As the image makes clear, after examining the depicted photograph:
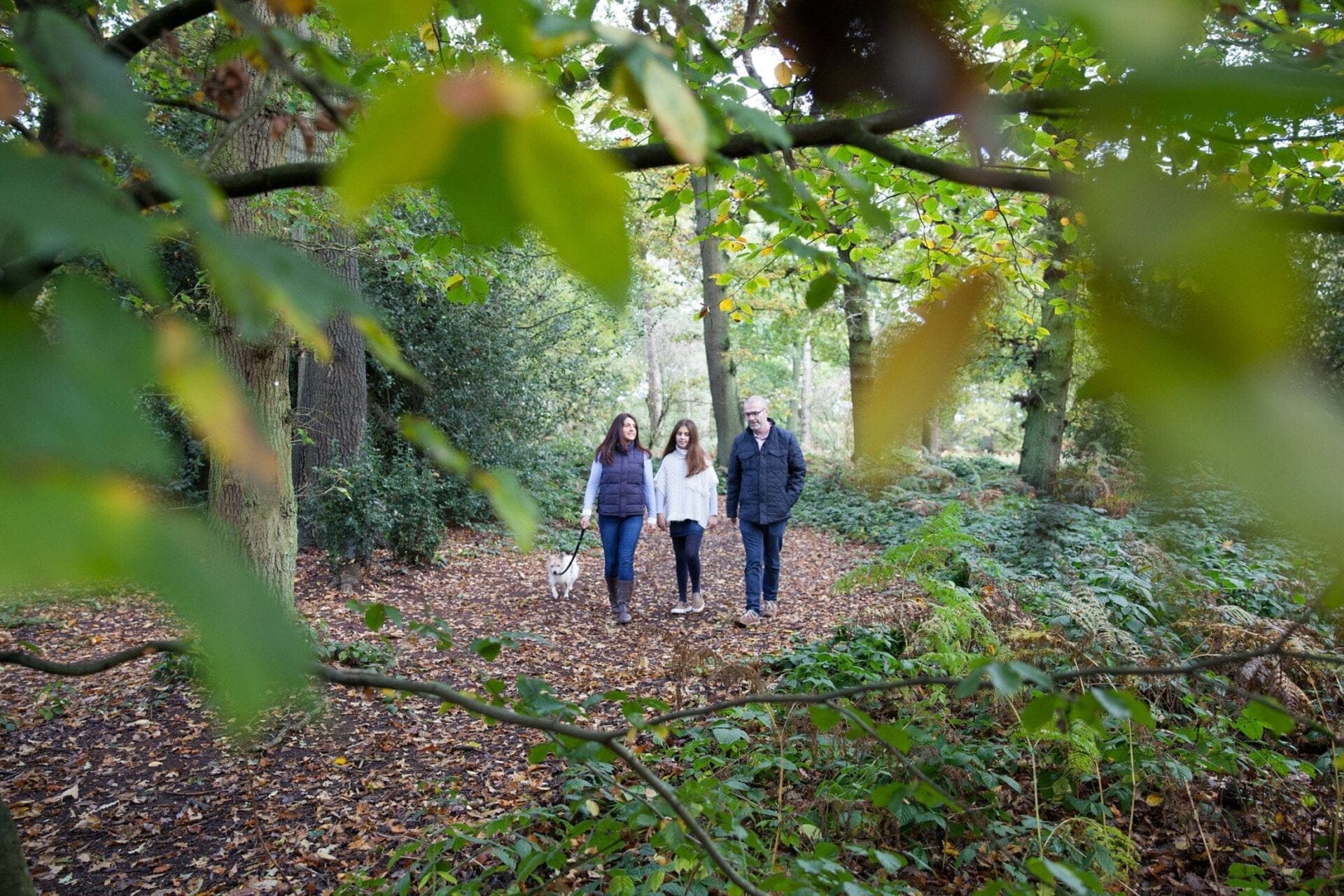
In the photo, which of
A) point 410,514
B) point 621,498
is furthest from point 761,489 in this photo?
point 410,514

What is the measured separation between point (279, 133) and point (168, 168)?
1.31m

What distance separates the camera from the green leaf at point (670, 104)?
32 cm

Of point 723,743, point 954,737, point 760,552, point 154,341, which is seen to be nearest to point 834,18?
point 154,341

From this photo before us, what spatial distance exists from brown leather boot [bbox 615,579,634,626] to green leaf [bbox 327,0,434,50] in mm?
5997

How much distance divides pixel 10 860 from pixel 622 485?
4.90 m

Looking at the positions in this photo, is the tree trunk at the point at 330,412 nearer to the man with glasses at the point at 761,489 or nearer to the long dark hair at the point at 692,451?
the long dark hair at the point at 692,451

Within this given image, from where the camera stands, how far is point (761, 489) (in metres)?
5.82

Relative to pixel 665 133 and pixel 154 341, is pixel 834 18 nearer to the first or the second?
pixel 665 133

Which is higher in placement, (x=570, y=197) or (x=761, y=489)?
(x=570, y=197)

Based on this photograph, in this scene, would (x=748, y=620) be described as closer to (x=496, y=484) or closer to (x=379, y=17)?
(x=496, y=484)

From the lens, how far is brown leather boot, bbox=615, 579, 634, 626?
20.2 ft

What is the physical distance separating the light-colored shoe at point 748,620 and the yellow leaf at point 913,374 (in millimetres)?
5422

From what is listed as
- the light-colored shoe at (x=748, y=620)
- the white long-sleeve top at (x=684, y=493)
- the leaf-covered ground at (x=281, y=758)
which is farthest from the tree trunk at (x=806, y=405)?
the leaf-covered ground at (x=281, y=758)

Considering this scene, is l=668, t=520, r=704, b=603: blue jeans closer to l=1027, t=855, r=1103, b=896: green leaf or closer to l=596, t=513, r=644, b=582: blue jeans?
l=596, t=513, r=644, b=582: blue jeans
